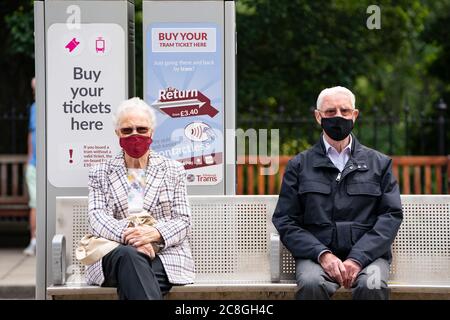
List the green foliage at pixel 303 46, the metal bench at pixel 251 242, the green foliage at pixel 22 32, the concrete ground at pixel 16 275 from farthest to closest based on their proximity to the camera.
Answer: the green foliage at pixel 303 46, the green foliage at pixel 22 32, the concrete ground at pixel 16 275, the metal bench at pixel 251 242

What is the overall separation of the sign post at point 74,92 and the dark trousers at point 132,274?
1074mm

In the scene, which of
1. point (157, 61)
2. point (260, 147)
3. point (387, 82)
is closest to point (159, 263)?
point (157, 61)

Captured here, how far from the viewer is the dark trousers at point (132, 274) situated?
17.6ft

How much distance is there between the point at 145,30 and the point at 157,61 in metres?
0.22

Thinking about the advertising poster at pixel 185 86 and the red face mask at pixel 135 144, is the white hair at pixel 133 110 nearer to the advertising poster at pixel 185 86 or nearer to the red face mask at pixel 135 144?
the red face mask at pixel 135 144


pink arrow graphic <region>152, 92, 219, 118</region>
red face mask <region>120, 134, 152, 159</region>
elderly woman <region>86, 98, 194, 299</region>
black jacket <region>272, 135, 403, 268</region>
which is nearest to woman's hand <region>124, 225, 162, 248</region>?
elderly woman <region>86, 98, 194, 299</region>

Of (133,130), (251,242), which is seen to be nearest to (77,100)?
(133,130)

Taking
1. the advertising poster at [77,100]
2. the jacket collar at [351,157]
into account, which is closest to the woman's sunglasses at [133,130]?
the advertising poster at [77,100]

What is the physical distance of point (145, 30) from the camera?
255 inches

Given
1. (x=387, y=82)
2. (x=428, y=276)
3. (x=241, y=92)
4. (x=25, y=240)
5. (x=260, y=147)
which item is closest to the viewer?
(x=428, y=276)

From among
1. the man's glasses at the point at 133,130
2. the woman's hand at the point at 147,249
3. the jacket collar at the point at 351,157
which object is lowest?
the woman's hand at the point at 147,249

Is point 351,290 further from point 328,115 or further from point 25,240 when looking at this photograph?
point 25,240

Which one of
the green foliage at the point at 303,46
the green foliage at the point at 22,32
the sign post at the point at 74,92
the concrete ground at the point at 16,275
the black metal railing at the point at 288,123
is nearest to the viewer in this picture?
the sign post at the point at 74,92
